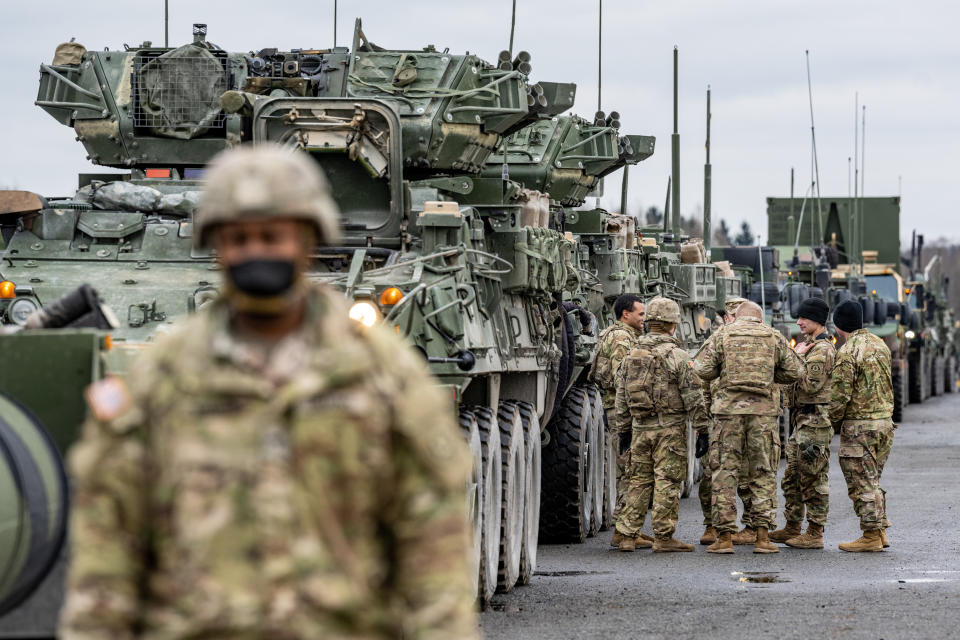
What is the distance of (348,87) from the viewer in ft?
45.7

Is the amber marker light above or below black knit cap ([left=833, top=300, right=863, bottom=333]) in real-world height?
above

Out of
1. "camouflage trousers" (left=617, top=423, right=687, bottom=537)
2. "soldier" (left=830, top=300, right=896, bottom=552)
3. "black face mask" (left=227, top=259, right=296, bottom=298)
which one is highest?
"black face mask" (left=227, top=259, right=296, bottom=298)

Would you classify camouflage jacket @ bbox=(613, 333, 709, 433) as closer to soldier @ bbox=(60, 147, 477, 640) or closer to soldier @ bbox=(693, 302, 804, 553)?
soldier @ bbox=(693, 302, 804, 553)

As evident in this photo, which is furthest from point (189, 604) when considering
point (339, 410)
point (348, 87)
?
point (348, 87)

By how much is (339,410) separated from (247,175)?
1.62 ft

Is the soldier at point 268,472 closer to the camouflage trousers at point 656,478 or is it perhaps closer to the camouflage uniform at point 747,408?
the camouflage uniform at point 747,408

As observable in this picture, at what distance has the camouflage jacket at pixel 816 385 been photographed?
13.8 metres

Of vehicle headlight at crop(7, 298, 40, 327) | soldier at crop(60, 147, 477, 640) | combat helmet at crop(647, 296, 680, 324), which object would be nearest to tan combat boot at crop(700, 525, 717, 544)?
combat helmet at crop(647, 296, 680, 324)

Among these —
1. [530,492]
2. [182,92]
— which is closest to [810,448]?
[530,492]

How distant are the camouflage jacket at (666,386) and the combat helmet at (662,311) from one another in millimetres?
144

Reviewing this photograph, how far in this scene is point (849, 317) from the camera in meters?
14.1

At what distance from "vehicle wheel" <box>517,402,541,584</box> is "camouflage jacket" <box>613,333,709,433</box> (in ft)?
5.09

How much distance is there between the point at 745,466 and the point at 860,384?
3.68 ft

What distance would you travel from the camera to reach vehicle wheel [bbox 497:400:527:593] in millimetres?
10945
